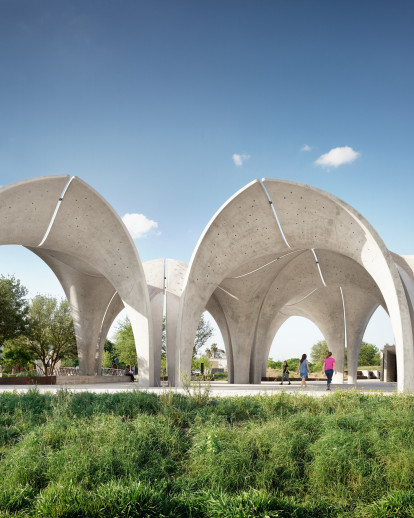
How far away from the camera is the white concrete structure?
16.5 meters

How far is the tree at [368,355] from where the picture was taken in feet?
206

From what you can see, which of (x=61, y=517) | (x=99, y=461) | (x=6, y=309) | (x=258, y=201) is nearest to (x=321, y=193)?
(x=258, y=201)

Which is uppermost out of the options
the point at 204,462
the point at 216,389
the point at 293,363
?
the point at 204,462

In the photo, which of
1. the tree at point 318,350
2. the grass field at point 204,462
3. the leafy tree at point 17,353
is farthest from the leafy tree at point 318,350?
the grass field at point 204,462

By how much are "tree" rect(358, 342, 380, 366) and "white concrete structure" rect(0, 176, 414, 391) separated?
36.1m

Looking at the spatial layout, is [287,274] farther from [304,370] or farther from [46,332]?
[46,332]

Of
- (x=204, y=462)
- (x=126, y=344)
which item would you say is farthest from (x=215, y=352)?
(x=204, y=462)

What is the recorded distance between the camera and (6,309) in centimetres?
2789

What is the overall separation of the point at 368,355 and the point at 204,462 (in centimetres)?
6229

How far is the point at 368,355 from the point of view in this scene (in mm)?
63969

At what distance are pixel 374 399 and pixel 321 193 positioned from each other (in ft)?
26.5

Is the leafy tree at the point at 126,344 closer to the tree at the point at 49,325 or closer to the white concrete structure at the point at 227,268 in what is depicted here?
the tree at the point at 49,325

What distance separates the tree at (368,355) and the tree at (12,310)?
46.9 m

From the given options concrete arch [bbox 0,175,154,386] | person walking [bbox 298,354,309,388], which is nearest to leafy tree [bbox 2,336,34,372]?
concrete arch [bbox 0,175,154,386]
